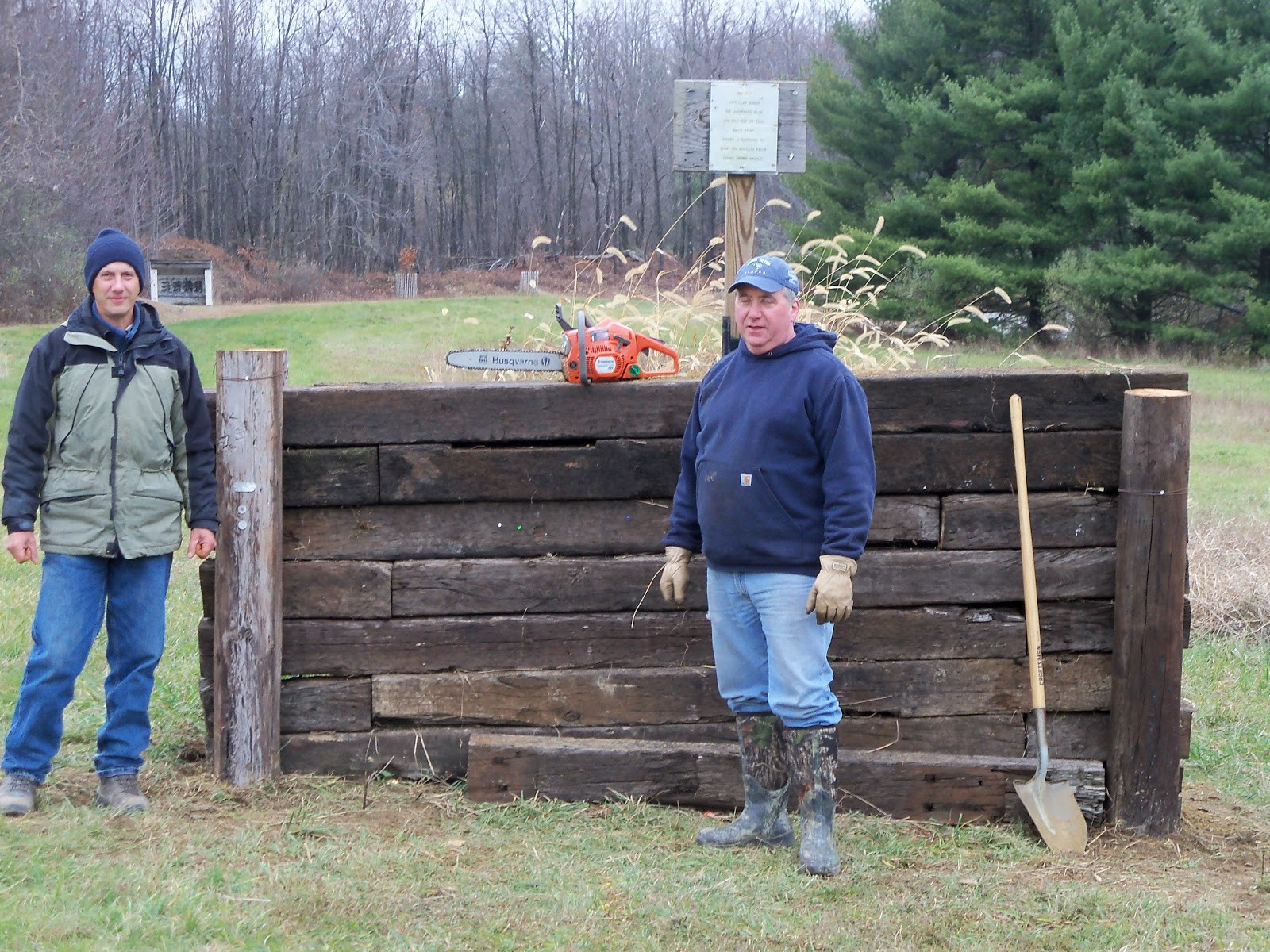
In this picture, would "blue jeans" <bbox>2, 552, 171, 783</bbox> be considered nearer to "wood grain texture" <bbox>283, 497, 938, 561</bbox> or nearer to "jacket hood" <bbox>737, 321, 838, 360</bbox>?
"wood grain texture" <bbox>283, 497, 938, 561</bbox>

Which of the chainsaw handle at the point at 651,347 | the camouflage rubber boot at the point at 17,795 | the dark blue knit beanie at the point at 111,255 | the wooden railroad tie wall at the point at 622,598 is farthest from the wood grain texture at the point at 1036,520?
the camouflage rubber boot at the point at 17,795

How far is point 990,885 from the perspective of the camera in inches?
145

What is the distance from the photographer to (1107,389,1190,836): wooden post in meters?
4.17

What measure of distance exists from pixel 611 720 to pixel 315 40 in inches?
2014

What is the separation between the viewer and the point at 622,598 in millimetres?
4430

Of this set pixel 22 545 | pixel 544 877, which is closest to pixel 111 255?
pixel 22 545

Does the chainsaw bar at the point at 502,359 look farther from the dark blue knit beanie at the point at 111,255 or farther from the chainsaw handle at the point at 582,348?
the dark blue knit beanie at the point at 111,255

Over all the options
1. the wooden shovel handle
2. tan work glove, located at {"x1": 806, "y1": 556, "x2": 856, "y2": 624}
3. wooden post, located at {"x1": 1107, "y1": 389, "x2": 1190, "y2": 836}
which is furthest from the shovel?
tan work glove, located at {"x1": 806, "y1": 556, "x2": 856, "y2": 624}

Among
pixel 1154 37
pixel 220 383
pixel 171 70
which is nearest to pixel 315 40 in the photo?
pixel 171 70

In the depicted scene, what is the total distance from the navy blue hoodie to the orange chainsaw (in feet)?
2.00

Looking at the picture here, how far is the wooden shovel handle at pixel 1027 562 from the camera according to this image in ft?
13.9

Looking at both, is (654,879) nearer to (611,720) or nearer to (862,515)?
(611,720)

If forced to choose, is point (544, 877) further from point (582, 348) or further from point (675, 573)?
point (582, 348)

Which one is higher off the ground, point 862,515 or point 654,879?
point 862,515
